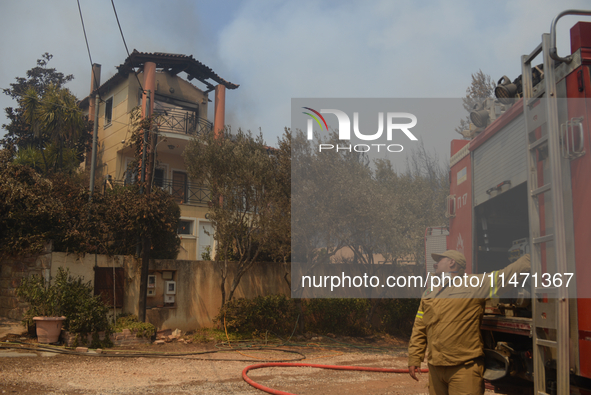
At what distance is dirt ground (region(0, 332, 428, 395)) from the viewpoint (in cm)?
629

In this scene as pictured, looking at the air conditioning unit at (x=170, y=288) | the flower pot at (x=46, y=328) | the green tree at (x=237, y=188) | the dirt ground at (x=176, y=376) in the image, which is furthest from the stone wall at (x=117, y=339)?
the green tree at (x=237, y=188)

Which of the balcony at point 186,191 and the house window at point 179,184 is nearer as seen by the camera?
the balcony at point 186,191

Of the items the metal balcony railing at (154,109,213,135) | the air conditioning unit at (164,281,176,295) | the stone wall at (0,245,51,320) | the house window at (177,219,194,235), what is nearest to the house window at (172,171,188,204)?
the house window at (177,219,194,235)

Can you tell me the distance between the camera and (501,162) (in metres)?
5.32

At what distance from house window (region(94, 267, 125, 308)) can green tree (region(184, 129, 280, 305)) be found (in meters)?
2.56

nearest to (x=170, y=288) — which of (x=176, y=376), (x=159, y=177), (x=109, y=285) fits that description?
(x=109, y=285)

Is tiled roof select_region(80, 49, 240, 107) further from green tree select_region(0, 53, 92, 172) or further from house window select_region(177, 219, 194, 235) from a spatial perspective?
house window select_region(177, 219, 194, 235)

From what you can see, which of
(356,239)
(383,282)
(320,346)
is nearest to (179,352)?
(320,346)

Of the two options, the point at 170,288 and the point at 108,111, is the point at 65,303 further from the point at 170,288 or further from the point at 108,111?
the point at 108,111

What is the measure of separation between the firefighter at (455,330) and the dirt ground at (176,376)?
2.92 meters

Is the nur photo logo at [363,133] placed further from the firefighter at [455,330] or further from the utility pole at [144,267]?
the firefighter at [455,330]

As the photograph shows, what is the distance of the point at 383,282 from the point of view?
14.6m

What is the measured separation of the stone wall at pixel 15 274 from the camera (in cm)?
1020

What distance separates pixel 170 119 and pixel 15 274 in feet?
32.4
